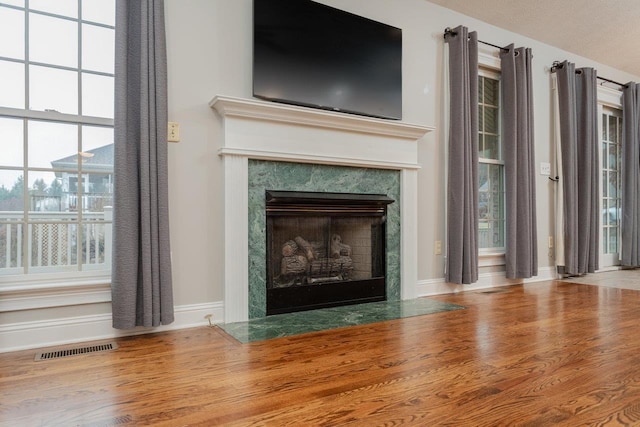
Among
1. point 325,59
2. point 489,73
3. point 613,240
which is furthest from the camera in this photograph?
point 613,240

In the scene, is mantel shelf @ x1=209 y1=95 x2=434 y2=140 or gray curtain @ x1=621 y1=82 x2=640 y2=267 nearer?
mantel shelf @ x1=209 y1=95 x2=434 y2=140

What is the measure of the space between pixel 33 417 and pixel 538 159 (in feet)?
15.1

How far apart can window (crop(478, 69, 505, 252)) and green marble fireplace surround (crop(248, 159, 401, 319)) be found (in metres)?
1.18

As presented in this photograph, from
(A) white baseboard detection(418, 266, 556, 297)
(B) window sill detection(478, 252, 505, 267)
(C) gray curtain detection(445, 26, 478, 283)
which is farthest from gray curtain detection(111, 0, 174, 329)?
(B) window sill detection(478, 252, 505, 267)

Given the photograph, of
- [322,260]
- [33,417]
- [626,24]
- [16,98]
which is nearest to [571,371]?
[322,260]

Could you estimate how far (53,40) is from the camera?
7.39ft

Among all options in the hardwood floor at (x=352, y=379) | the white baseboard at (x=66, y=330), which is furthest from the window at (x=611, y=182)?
the white baseboard at (x=66, y=330)

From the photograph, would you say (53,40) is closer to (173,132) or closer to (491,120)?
(173,132)

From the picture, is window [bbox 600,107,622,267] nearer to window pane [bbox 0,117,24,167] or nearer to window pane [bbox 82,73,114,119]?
window pane [bbox 82,73,114,119]

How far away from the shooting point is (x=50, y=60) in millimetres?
2244

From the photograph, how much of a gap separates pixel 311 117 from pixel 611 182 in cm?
451

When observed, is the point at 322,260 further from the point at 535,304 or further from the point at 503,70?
the point at 503,70

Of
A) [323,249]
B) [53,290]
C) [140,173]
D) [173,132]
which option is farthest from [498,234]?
[53,290]

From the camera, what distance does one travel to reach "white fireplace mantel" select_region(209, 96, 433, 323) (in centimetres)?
259
